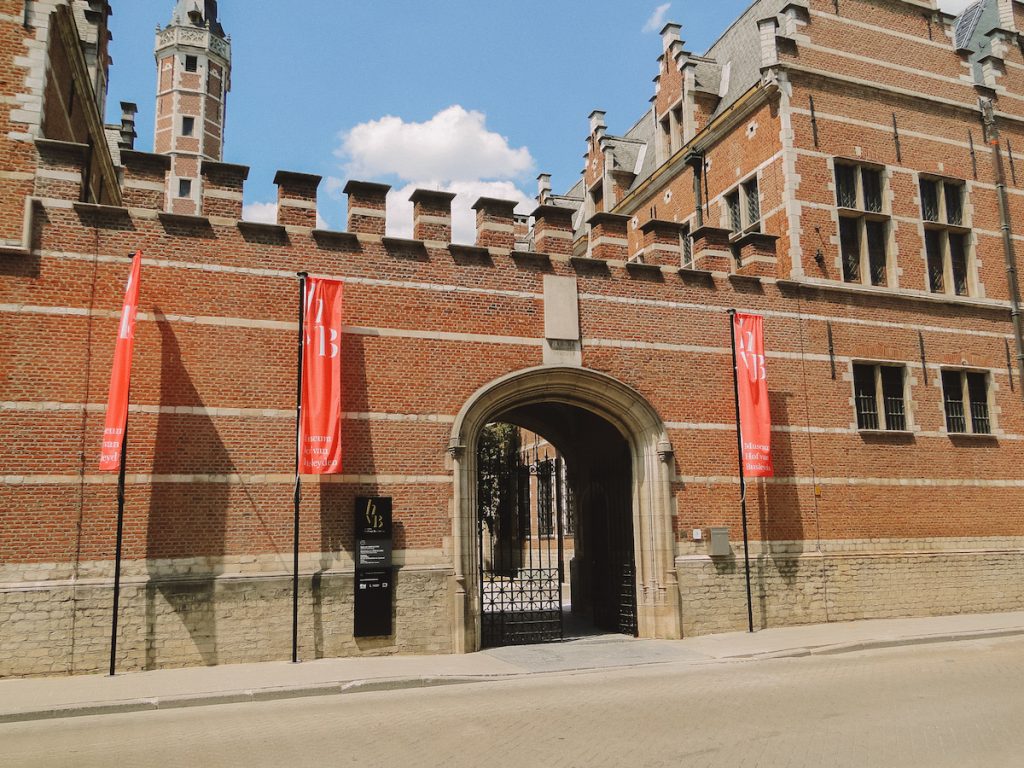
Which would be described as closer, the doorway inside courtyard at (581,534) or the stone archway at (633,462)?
the stone archway at (633,462)

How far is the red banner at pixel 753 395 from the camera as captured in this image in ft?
46.7

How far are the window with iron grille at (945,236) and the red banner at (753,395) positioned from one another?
5219 mm

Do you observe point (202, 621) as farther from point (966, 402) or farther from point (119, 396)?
point (966, 402)

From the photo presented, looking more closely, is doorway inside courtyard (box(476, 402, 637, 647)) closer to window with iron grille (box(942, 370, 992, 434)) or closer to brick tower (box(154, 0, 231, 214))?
window with iron grille (box(942, 370, 992, 434))

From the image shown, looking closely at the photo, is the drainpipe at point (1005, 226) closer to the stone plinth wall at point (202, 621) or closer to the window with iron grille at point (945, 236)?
the window with iron grille at point (945, 236)

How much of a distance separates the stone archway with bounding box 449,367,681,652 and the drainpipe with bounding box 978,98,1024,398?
354 inches

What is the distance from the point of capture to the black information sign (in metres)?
11.7

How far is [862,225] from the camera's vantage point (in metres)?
16.8

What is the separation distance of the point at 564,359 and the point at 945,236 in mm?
9626

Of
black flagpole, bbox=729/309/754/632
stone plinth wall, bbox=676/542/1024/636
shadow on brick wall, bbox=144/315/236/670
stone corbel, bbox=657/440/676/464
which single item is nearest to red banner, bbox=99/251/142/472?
shadow on brick wall, bbox=144/315/236/670

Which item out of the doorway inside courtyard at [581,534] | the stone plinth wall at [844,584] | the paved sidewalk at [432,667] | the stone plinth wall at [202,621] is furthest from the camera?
the doorway inside courtyard at [581,534]

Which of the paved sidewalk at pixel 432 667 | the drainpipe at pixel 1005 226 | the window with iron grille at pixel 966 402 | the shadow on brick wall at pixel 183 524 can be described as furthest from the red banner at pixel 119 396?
the drainpipe at pixel 1005 226

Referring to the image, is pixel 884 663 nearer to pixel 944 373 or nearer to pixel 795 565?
pixel 795 565

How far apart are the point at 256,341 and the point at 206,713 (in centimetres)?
541
